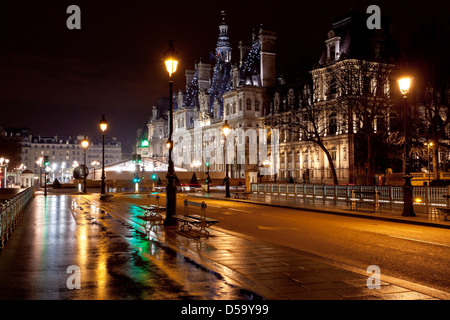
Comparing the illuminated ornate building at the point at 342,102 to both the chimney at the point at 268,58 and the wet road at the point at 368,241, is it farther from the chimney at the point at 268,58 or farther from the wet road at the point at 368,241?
the wet road at the point at 368,241

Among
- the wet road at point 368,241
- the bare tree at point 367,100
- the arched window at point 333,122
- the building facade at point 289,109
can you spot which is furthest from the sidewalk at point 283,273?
the arched window at point 333,122

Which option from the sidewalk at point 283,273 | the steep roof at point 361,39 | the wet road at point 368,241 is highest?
the steep roof at point 361,39

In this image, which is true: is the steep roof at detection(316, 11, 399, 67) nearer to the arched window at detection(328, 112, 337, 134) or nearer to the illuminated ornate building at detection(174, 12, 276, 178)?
the arched window at detection(328, 112, 337, 134)

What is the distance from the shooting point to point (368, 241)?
Result: 13.1m

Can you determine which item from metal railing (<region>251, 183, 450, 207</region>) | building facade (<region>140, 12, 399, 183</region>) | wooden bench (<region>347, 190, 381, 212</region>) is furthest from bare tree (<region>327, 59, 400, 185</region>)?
wooden bench (<region>347, 190, 381, 212</region>)

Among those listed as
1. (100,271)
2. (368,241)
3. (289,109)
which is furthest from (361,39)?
(100,271)

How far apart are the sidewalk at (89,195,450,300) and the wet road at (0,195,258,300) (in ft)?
1.16

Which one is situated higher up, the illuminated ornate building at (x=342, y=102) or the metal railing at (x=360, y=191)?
the illuminated ornate building at (x=342, y=102)

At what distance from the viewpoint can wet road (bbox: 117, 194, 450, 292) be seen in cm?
910

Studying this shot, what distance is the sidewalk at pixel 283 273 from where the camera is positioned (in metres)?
6.77

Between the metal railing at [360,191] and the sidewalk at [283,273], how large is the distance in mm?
12495

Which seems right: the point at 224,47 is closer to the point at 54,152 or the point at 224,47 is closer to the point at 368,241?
the point at 54,152
